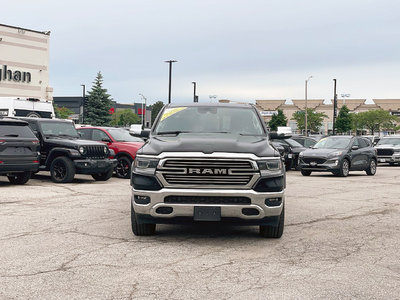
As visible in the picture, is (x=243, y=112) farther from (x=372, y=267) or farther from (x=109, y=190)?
(x=109, y=190)

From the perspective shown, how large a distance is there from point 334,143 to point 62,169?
10.8 metres

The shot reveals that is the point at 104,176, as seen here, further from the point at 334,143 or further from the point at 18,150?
the point at 334,143

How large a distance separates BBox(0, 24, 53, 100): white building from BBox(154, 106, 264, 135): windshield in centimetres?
3767

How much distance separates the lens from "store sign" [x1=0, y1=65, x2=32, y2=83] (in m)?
42.8

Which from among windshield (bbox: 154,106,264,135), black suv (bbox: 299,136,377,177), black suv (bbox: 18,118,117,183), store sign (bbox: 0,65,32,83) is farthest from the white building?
windshield (bbox: 154,106,264,135)

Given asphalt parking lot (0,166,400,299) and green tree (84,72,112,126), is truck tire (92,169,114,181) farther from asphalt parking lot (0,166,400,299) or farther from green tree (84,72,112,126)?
green tree (84,72,112,126)

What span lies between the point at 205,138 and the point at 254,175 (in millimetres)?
947

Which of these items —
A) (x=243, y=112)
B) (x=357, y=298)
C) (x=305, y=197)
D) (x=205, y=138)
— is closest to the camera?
(x=357, y=298)

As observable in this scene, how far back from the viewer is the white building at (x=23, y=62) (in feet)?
140

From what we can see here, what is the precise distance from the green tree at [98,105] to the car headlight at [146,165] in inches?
2366

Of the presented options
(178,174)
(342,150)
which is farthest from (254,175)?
(342,150)

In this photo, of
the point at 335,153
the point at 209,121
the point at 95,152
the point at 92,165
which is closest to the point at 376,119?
the point at 335,153

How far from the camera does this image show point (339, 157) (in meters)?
19.9

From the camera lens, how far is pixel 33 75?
44.2 meters
